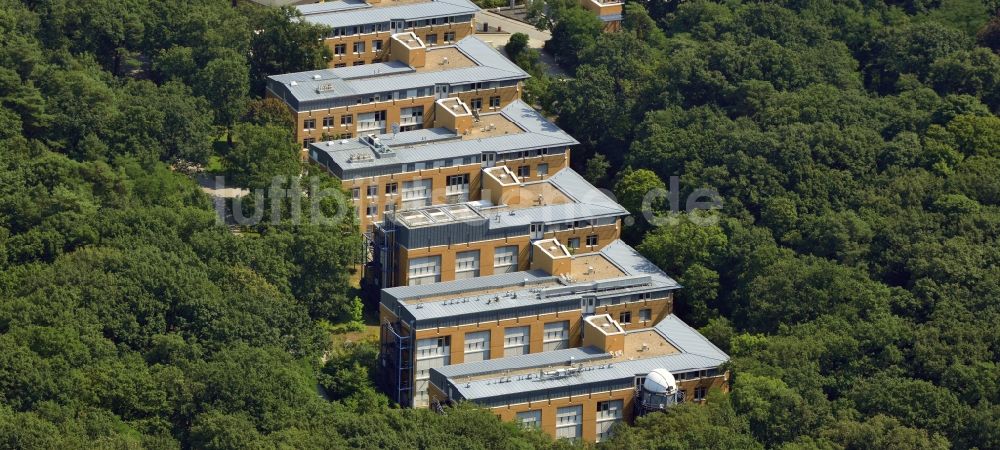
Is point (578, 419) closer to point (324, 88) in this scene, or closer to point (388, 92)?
point (388, 92)

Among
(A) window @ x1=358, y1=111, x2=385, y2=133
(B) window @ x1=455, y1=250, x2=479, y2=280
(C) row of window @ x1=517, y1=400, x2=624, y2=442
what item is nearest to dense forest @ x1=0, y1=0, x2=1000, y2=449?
(C) row of window @ x1=517, y1=400, x2=624, y2=442

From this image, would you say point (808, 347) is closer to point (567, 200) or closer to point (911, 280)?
point (911, 280)

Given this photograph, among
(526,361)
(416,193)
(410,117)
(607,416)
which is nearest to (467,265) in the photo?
(416,193)

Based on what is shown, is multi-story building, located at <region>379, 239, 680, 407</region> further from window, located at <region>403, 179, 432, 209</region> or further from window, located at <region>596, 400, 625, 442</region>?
window, located at <region>403, 179, 432, 209</region>

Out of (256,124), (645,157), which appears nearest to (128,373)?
(256,124)

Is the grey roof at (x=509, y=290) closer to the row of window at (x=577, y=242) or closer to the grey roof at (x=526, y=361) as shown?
the grey roof at (x=526, y=361)

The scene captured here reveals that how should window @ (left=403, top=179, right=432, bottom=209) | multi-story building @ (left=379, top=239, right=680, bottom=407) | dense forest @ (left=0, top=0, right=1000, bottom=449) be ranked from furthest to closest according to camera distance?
window @ (left=403, top=179, right=432, bottom=209) < multi-story building @ (left=379, top=239, right=680, bottom=407) < dense forest @ (left=0, top=0, right=1000, bottom=449)
